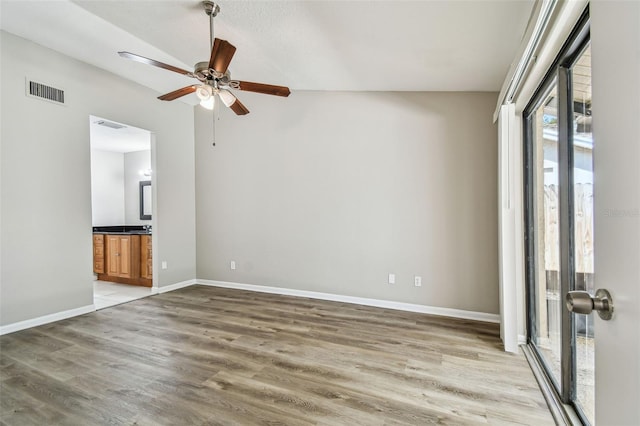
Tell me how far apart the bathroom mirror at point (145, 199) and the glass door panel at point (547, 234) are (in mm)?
6921

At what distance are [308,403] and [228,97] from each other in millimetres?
2556

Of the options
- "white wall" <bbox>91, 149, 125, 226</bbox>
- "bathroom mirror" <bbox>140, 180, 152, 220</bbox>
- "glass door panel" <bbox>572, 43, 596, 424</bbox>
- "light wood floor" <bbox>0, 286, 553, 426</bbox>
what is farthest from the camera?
"bathroom mirror" <bbox>140, 180, 152, 220</bbox>

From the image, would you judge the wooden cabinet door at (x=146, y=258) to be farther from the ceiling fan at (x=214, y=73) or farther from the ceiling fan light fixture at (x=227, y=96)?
the ceiling fan light fixture at (x=227, y=96)

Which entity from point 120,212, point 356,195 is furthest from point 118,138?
point 356,195

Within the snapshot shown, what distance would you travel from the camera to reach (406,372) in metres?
2.28

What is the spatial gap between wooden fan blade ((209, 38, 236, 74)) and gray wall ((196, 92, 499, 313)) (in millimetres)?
1989

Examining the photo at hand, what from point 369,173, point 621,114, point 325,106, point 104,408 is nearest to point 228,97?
point 325,106

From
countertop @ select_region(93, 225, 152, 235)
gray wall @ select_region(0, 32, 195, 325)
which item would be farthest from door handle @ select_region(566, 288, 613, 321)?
countertop @ select_region(93, 225, 152, 235)

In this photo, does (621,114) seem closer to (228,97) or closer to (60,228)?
(228,97)

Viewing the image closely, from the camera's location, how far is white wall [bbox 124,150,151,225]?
6590 millimetres

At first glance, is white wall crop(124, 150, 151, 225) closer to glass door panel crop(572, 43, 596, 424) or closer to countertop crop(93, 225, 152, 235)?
countertop crop(93, 225, 152, 235)

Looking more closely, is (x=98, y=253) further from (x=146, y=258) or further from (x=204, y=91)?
(x=204, y=91)

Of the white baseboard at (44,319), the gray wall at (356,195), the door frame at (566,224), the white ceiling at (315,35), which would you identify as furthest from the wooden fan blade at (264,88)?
the white baseboard at (44,319)

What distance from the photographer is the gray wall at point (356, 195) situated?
3.43 m
